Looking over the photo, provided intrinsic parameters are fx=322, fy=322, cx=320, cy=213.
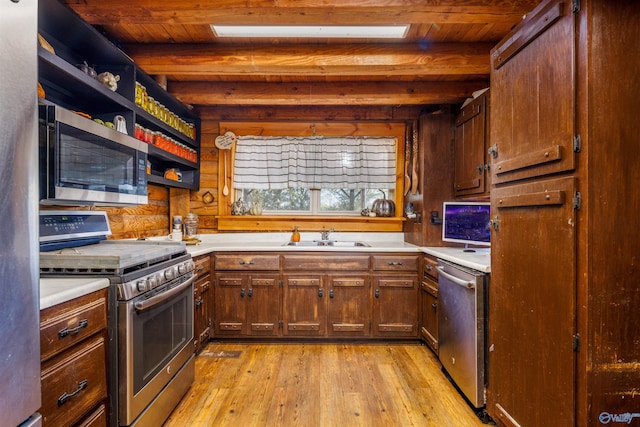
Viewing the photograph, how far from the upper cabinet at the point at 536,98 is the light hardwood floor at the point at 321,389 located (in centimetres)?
143

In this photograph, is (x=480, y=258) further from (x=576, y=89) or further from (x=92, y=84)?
(x=92, y=84)

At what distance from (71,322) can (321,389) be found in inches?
61.0

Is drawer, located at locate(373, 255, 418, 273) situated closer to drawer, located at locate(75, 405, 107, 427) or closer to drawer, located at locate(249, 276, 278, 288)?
drawer, located at locate(249, 276, 278, 288)

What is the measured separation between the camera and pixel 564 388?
1233 millimetres

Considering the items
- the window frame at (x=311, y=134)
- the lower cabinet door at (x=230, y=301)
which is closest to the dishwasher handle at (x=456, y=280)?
the window frame at (x=311, y=134)

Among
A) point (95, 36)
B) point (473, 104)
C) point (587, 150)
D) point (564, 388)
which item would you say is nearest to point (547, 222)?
point (587, 150)

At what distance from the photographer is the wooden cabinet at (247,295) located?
9.39 ft

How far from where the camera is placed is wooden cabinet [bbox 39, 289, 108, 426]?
1.08 meters

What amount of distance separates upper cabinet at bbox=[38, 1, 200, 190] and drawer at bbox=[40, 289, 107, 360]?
0.88 meters

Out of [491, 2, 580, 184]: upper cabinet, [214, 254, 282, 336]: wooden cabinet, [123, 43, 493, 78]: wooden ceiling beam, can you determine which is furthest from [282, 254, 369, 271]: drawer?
[123, 43, 493, 78]: wooden ceiling beam

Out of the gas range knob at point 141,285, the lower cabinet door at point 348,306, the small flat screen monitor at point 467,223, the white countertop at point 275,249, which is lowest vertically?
the lower cabinet door at point 348,306

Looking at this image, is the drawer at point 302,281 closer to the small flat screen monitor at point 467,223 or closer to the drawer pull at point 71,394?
the small flat screen monitor at point 467,223

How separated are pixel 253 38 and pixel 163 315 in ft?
6.25

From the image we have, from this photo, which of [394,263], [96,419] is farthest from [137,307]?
[394,263]
